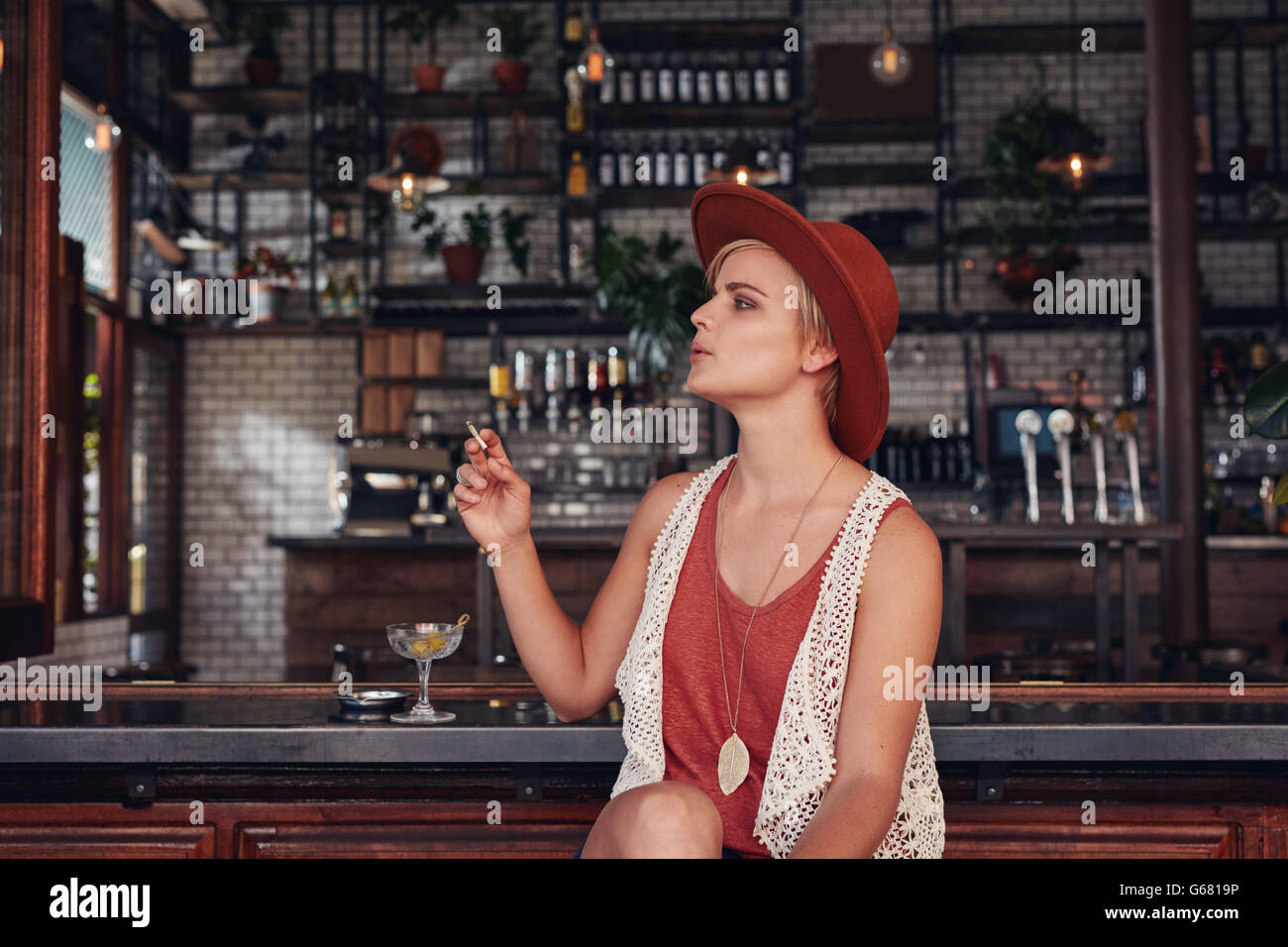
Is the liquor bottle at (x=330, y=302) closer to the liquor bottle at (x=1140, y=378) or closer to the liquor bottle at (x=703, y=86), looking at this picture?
the liquor bottle at (x=703, y=86)

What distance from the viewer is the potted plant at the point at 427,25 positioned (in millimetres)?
6926

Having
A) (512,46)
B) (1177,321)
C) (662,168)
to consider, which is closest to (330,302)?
(512,46)

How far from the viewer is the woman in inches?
53.2

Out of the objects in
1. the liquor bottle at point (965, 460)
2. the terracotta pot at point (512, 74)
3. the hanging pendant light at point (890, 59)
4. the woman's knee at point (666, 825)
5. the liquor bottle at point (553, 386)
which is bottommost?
the woman's knee at point (666, 825)

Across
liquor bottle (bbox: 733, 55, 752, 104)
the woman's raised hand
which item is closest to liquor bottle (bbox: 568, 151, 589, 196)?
liquor bottle (bbox: 733, 55, 752, 104)

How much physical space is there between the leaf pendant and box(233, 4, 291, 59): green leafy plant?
6.74m

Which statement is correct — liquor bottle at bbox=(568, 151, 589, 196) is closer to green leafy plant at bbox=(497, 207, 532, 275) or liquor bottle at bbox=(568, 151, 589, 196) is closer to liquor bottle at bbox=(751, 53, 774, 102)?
green leafy plant at bbox=(497, 207, 532, 275)

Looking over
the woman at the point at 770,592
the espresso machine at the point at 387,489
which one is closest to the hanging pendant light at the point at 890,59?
the espresso machine at the point at 387,489

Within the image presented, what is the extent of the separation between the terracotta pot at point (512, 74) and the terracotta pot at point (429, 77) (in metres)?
0.34

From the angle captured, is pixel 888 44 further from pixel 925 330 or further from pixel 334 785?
pixel 334 785

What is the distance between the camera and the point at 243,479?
735 cm

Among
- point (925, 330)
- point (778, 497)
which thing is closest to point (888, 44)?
point (925, 330)
